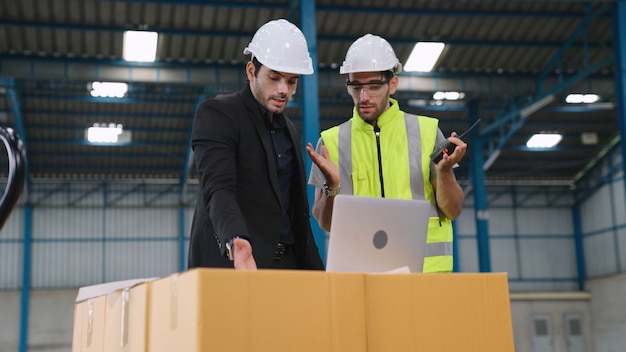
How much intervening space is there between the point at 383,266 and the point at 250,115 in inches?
43.8

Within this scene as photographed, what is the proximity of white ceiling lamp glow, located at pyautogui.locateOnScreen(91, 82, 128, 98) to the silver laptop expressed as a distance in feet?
61.0

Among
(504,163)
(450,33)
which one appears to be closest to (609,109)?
(504,163)

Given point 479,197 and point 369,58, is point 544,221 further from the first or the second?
point 369,58

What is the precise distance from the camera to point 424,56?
803 inches

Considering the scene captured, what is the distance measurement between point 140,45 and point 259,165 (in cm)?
1642

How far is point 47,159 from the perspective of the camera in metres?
26.1

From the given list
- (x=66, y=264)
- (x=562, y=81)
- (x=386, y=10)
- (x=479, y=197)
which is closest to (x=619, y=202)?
(x=479, y=197)

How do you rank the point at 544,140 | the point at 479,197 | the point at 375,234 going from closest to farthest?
the point at 375,234
the point at 479,197
the point at 544,140

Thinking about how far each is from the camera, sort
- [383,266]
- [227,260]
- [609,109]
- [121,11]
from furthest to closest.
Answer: [609,109], [121,11], [227,260], [383,266]

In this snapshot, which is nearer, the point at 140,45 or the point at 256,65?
the point at 256,65

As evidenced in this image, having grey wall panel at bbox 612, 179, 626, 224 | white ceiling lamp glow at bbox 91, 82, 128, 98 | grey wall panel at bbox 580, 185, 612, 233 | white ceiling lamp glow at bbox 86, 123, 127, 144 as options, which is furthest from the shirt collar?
grey wall panel at bbox 580, 185, 612, 233

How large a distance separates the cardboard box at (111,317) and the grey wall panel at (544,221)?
29354mm

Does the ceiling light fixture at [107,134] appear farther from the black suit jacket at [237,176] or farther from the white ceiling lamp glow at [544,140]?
the black suit jacket at [237,176]

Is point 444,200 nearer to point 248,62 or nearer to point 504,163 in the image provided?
point 248,62
